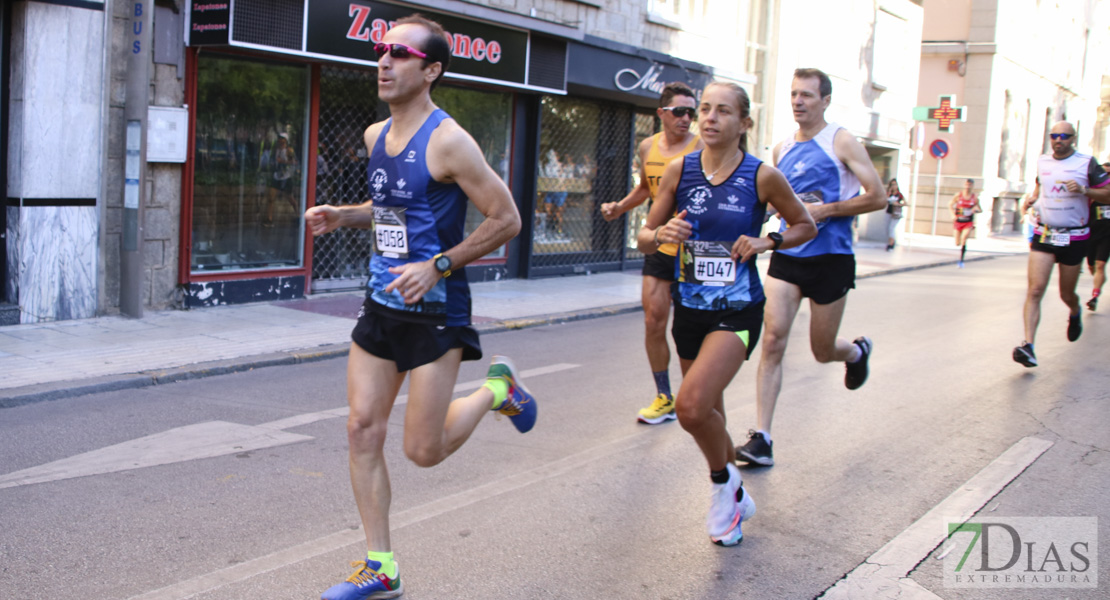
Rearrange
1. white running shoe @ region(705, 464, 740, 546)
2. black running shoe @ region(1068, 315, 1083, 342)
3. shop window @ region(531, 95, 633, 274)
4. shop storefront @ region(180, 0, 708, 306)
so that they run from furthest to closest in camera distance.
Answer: shop window @ region(531, 95, 633, 274) → shop storefront @ region(180, 0, 708, 306) → black running shoe @ region(1068, 315, 1083, 342) → white running shoe @ region(705, 464, 740, 546)

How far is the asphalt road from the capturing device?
153 inches

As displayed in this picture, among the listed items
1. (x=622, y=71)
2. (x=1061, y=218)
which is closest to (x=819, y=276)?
(x=1061, y=218)

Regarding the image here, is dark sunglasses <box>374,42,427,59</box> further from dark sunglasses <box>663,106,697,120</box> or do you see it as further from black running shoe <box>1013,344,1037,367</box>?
black running shoe <box>1013,344,1037,367</box>

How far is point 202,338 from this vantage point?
879cm

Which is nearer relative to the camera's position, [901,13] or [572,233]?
[572,233]

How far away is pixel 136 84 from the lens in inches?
370

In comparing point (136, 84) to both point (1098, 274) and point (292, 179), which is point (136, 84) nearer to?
point (292, 179)

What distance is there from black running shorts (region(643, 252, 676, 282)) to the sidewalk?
332cm

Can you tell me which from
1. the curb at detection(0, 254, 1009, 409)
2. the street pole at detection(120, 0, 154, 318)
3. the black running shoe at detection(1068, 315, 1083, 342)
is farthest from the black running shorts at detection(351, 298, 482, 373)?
the black running shoe at detection(1068, 315, 1083, 342)

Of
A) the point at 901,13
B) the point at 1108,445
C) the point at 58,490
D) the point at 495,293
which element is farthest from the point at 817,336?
the point at 901,13

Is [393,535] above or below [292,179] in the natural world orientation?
below

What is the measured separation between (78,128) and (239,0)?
187cm

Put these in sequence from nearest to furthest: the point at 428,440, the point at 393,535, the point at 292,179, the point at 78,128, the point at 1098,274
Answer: the point at 428,440 → the point at 393,535 → the point at 78,128 → the point at 292,179 → the point at 1098,274

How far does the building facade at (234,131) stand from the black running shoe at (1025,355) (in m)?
6.97
